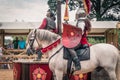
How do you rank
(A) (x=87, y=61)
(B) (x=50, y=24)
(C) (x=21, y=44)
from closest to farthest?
1. (A) (x=87, y=61)
2. (B) (x=50, y=24)
3. (C) (x=21, y=44)

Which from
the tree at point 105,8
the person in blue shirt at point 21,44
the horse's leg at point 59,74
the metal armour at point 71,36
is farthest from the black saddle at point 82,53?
the tree at point 105,8

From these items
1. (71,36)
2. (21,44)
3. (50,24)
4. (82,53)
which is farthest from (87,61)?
(21,44)

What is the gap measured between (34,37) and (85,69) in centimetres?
146

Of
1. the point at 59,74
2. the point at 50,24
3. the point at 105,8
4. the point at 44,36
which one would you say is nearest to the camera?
the point at 59,74

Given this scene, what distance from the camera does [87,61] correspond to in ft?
27.8

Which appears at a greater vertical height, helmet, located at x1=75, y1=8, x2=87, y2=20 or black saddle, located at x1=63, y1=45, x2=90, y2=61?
helmet, located at x1=75, y1=8, x2=87, y2=20

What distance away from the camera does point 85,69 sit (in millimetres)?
8500

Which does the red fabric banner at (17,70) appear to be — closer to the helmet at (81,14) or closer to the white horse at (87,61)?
the white horse at (87,61)

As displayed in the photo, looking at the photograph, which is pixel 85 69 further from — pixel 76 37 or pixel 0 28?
pixel 0 28

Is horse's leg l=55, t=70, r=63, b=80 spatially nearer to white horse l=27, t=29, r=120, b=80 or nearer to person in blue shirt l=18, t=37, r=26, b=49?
white horse l=27, t=29, r=120, b=80

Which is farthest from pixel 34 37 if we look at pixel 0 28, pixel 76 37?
pixel 0 28

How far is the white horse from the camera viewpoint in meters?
8.43

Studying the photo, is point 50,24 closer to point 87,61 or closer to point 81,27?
point 81,27

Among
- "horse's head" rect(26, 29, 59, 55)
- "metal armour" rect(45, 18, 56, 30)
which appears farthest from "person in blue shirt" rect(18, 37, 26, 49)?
"horse's head" rect(26, 29, 59, 55)
